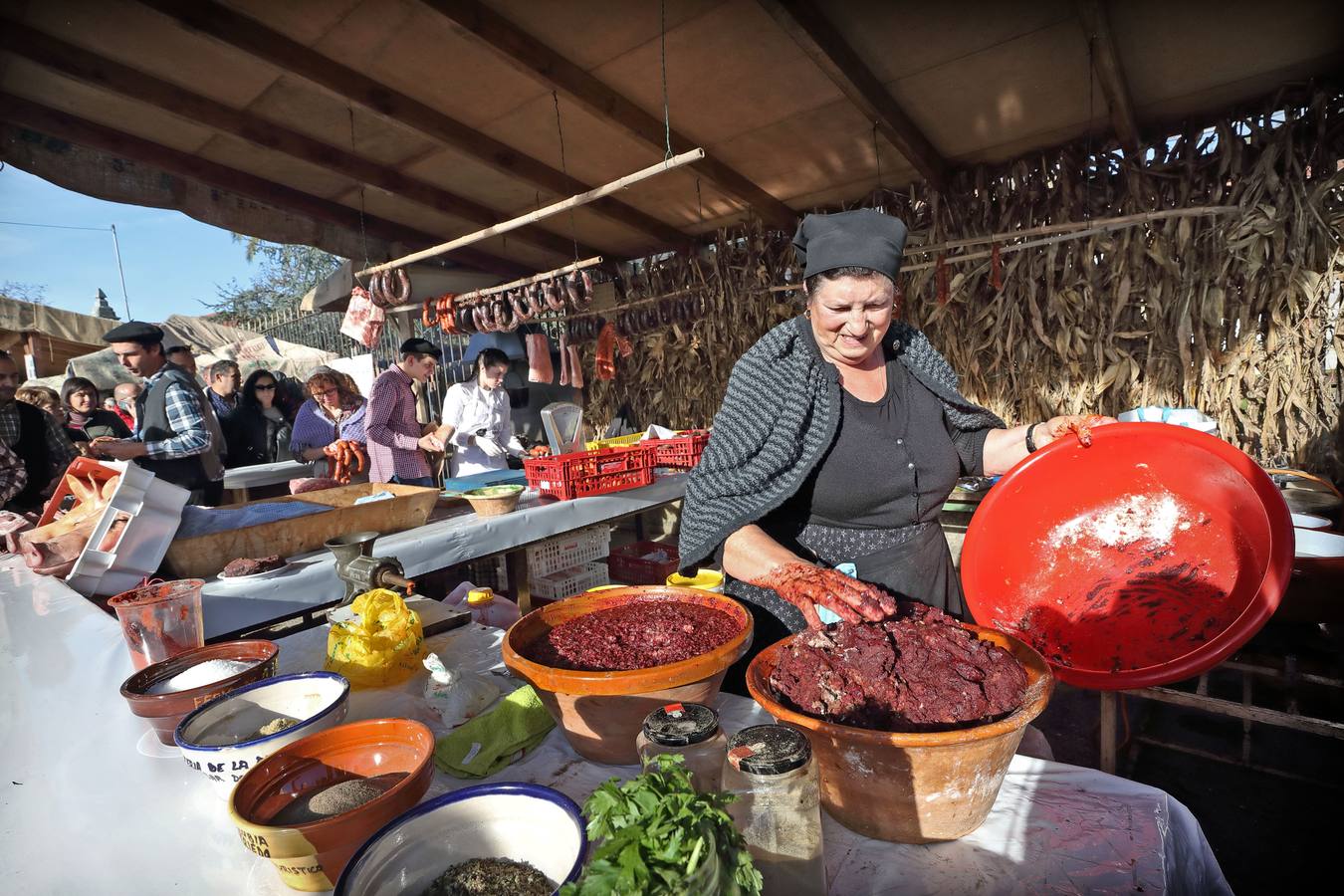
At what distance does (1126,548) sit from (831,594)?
1.07 m

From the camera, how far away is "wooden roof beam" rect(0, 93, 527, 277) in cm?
511

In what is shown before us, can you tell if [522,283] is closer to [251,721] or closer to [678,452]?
[678,452]

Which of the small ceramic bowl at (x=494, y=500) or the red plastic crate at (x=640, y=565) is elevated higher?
the small ceramic bowl at (x=494, y=500)

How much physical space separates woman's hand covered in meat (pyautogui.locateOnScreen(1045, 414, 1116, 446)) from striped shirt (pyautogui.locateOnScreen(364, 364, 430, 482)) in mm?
4538

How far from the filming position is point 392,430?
5055mm

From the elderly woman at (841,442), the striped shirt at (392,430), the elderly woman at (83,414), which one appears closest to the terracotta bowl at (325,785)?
the elderly woman at (841,442)

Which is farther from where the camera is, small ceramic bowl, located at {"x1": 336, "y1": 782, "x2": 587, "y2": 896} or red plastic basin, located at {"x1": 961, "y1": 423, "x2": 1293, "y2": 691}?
red plastic basin, located at {"x1": 961, "y1": 423, "x2": 1293, "y2": 691}

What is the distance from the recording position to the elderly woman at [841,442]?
5.60 feet

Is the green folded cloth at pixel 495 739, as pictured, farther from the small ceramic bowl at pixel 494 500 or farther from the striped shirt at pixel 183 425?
the striped shirt at pixel 183 425

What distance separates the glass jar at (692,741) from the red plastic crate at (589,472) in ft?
10.9

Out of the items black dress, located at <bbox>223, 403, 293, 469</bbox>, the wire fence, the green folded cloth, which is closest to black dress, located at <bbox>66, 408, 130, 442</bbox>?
black dress, located at <bbox>223, 403, 293, 469</bbox>

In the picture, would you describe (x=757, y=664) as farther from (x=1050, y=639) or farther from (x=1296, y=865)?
(x=1296, y=865)

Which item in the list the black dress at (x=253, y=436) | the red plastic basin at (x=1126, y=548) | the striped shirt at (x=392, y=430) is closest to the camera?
the red plastic basin at (x=1126, y=548)

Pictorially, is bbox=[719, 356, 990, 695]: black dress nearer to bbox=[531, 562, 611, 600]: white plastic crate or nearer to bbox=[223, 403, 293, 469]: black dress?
bbox=[531, 562, 611, 600]: white plastic crate
